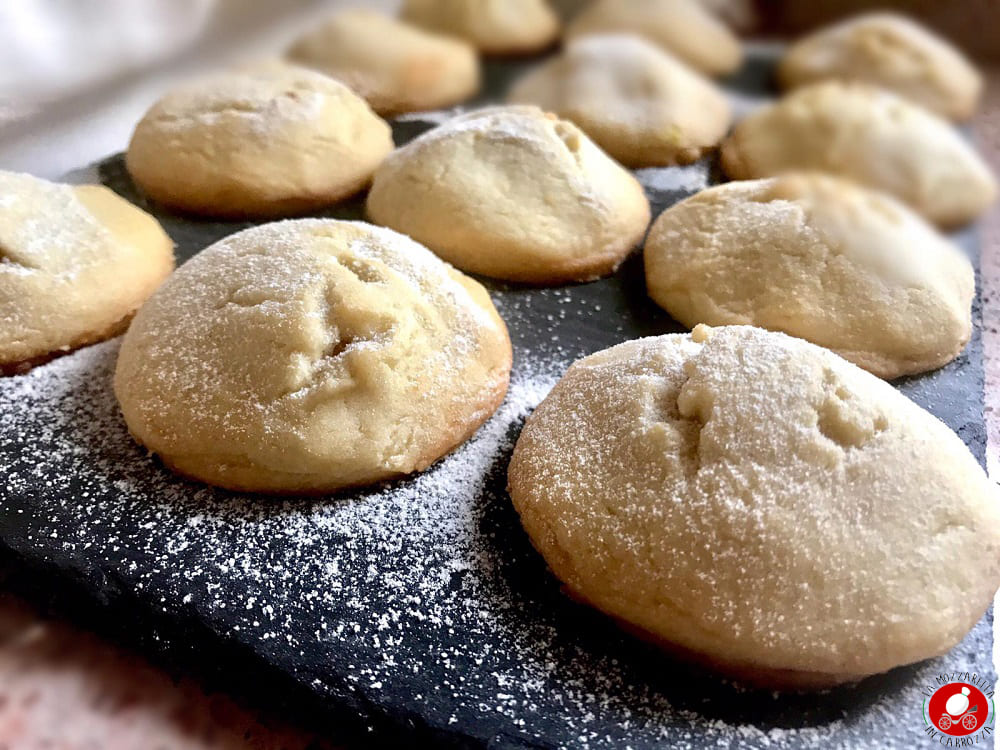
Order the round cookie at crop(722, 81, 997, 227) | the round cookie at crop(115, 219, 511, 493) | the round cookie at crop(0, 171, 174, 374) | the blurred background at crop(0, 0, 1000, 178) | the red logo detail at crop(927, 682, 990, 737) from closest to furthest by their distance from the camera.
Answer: the round cookie at crop(722, 81, 997, 227), the blurred background at crop(0, 0, 1000, 178), the red logo detail at crop(927, 682, 990, 737), the round cookie at crop(115, 219, 511, 493), the round cookie at crop(0, 171, 174, 374)

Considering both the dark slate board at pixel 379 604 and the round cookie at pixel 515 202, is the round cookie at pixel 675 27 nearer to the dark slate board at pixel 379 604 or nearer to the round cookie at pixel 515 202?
the dark slate board at pixel 379 604

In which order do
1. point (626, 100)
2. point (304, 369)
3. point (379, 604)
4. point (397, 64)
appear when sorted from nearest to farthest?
point (379, 604)
point (304, 369)
point (626, 100)
point (397, 64)

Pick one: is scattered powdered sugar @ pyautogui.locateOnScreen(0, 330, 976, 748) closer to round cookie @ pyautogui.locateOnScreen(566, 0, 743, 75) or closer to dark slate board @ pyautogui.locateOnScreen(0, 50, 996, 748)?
dark slate board @ pyautogui.locateOnScreen(0, 50, 996, 748)

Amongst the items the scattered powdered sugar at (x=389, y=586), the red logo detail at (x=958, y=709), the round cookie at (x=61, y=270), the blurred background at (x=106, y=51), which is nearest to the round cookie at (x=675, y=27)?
the blurred background at (x=106, y=51)

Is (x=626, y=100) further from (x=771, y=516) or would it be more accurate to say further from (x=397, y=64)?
(x=771, y=516)

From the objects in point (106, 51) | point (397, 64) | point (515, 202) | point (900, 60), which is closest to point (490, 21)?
point (397, 64)

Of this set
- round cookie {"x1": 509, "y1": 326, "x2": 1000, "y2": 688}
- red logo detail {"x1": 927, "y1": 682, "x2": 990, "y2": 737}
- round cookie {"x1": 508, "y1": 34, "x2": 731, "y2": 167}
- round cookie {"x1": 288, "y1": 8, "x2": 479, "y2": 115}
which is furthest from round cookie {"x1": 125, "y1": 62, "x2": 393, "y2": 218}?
red logo detail {"x1": 927, "y1": 682, "x2": 990, "y2": 737}
